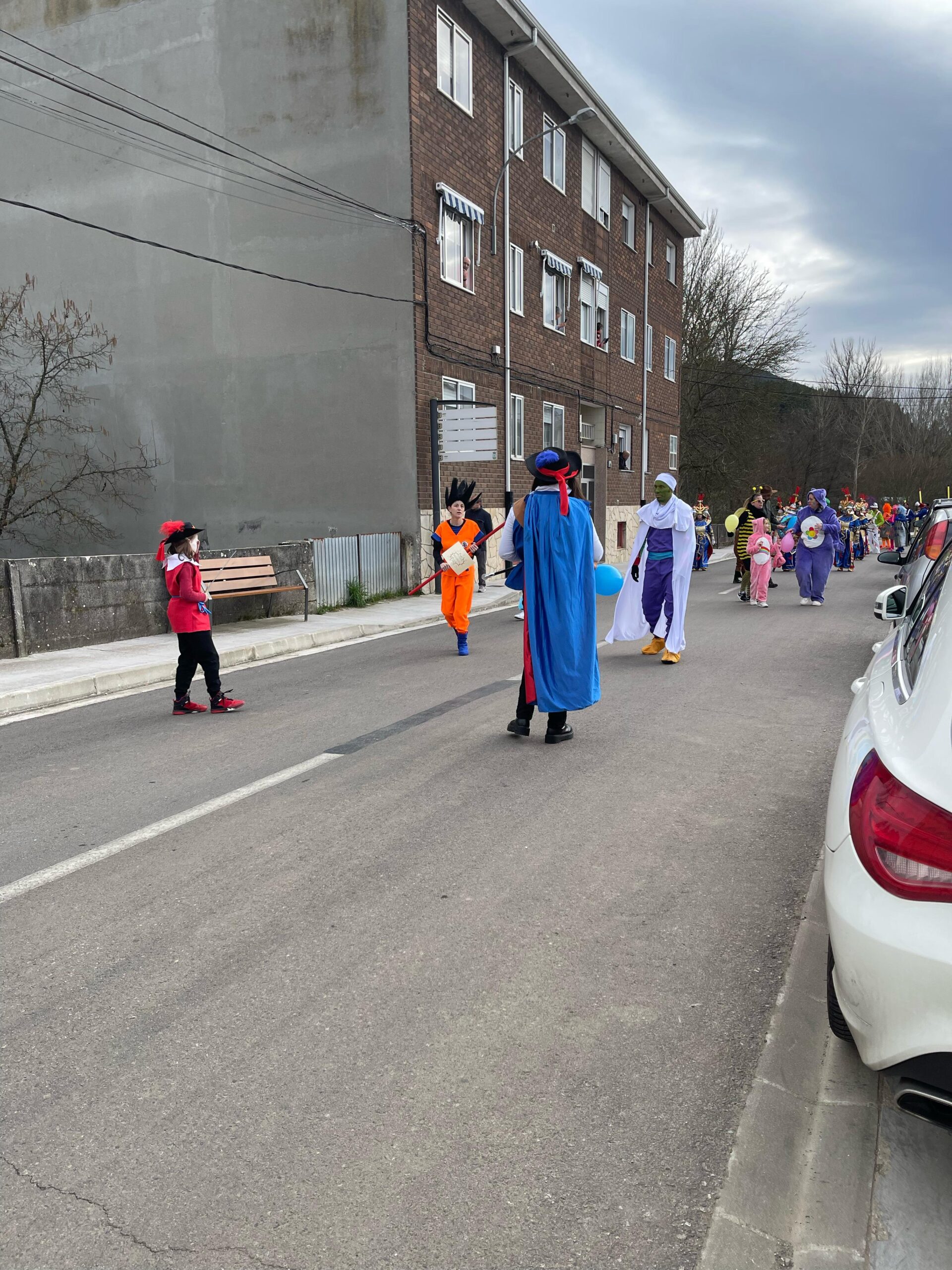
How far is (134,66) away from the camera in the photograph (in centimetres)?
2034

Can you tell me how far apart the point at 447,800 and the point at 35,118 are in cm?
2283

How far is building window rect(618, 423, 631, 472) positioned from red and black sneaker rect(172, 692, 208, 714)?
24.0 m

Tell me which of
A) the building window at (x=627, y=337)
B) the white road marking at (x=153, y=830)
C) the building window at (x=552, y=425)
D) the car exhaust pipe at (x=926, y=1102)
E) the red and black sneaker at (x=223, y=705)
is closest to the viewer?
the car exhaust pipe at (x=926, y=1102)

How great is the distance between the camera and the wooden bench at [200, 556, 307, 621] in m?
13.1

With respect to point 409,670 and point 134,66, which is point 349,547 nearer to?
point 409,670

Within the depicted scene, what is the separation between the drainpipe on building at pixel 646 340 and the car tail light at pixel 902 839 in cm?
3096

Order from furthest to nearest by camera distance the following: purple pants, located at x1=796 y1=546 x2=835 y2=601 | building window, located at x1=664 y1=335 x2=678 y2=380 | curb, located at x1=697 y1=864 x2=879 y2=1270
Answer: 1. building window, located at x1=664 y1=335 x2=678 y2=380
2. purple pants, located at x1=796 y1=546 x2=835 y2=601
3. curb, located at x1=697 y1=864 x2=879 y2=1270

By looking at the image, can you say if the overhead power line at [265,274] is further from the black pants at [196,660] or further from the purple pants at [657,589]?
the black pants at [196,660]

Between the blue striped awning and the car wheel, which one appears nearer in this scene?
the car wheel

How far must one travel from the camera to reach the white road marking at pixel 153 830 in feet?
14.0

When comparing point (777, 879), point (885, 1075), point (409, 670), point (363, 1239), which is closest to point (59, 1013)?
point (363, 1239)

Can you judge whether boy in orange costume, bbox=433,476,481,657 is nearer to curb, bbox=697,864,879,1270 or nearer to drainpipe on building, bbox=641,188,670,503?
curb, bbox=697,864,879,1270

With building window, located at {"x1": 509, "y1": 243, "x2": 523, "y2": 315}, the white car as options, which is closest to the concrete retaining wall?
the white car

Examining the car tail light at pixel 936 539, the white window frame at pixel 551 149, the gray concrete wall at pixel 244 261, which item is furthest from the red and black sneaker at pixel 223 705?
the white window frame at pixel 551 149
